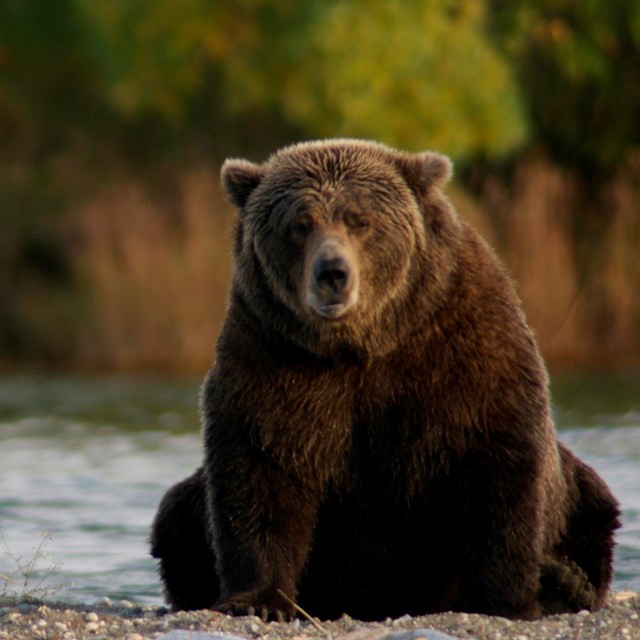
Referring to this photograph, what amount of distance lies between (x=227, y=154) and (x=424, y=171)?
68.2 feet

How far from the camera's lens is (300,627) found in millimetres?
6258

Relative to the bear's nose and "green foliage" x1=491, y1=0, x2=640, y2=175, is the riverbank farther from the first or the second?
"green foliage" x1=491, y1=0, x2=640, y2=175

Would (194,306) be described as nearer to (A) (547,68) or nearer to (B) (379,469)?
(A) (547,68)

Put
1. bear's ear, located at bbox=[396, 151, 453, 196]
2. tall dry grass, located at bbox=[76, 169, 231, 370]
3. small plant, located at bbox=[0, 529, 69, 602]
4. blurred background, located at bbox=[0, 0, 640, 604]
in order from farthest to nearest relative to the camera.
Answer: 1. tall dry grass, located at bbox=[76, 169, 231, 370]
2. blurred background, located at bbox=[0, 0, 640, 604]
3. small plant, located at bbox=[0, 529, 69, 602]
4. bear's ear, located at bbox=[396, 151, 453, 196]

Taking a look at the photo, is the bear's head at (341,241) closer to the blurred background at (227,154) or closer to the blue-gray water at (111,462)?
the blue-gray water at (111,462)

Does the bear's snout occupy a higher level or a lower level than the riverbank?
higher

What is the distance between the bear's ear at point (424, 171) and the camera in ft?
22.2

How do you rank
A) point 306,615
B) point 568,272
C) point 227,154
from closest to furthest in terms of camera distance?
1. point 306,615
2. point 568,272
3. point 227,154

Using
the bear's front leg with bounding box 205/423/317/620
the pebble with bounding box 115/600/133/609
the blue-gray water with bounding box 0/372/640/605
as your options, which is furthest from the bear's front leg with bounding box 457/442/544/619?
the blue-gray water with bounding box 0/372/640/605

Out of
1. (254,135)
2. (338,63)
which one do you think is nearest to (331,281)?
(338,63)

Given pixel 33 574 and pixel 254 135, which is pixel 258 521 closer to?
pixel 33 574

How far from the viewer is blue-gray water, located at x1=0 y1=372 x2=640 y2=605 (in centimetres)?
891

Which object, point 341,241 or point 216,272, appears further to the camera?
point 216,272

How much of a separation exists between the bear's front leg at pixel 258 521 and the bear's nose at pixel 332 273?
703 mm
